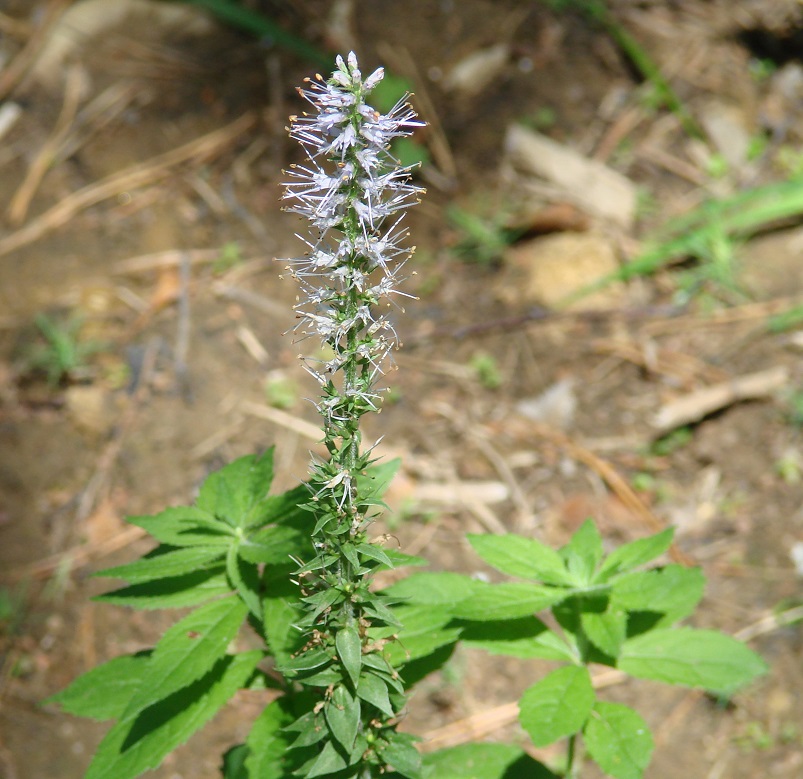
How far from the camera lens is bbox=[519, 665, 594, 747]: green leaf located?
1.96 m

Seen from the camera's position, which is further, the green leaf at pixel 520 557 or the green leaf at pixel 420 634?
the green leaf at pixel 520 557

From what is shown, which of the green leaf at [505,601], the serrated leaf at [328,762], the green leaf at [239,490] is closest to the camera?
the serrated leaf at [328,762]

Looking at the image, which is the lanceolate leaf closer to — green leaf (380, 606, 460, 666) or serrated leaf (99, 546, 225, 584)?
serrated leaf (99, 546, 225, 584)

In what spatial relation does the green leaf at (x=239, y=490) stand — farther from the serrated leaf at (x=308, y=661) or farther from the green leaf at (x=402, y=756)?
the green leaf at (x=402, y=756)

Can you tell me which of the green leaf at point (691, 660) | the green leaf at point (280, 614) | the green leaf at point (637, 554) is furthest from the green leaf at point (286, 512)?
the green leaf at point (691, 660)

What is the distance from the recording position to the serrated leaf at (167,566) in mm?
1918

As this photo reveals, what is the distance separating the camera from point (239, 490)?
2.19 metres

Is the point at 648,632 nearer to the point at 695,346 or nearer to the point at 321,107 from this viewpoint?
the point at 321,107

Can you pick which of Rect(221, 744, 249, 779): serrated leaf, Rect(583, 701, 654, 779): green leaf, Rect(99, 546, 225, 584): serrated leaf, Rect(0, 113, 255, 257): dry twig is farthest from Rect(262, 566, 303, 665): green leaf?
Rect(0, 113, 255, 257): dry twig

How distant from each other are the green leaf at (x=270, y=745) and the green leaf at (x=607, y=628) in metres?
0.75

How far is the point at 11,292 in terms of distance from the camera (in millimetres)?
4500

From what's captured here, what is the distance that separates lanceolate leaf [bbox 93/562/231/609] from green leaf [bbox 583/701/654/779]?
0.95 m

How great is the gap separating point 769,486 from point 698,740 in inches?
49.3

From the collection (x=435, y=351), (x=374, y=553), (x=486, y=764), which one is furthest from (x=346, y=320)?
(x=435, y=351)
